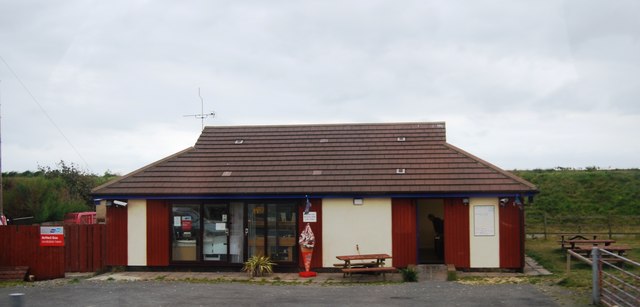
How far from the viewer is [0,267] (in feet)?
56.9

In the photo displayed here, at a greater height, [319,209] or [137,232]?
[319,209]

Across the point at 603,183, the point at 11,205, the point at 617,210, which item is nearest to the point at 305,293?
the point at 11,205

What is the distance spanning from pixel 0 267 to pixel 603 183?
101 ft

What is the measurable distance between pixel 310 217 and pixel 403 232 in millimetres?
2558

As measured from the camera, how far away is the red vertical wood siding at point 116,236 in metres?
18.2

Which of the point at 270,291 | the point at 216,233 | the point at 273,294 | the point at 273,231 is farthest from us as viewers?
the point at 216,233

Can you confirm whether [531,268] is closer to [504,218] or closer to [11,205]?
[504,218]

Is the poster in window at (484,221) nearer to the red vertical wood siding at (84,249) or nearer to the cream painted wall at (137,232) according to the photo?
the cream painted wall at (137,232)

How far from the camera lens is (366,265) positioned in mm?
16578

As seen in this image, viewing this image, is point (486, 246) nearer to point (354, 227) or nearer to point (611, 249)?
point (611, 249)

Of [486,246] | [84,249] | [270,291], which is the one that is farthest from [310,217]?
[84,249]

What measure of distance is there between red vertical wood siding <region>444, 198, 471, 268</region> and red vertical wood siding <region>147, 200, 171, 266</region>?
767cm

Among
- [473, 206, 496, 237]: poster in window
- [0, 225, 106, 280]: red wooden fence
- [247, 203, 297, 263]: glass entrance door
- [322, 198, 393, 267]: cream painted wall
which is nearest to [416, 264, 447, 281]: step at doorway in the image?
[322, 198, 393, 267]: cream painted wall

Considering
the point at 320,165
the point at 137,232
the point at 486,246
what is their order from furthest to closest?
the point at 320,165, the point at 137,232, the point at 486,246
